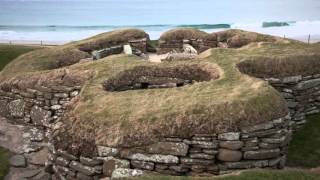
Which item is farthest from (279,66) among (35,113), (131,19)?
(131,19)

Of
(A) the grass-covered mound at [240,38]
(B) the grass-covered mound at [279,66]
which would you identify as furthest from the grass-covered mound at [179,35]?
(B) the grass-covered mound at [279,66]

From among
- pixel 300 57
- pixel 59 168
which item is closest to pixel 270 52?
pixel 300 57

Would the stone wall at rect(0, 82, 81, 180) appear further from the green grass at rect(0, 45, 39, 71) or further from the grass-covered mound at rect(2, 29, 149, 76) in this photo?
the green grass at rect(0, 45, 39, 71)

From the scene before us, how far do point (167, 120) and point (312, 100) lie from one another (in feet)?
22.8

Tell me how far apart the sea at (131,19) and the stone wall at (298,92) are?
38.8m

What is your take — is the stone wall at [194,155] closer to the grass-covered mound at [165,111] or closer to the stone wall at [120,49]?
the grass-covered mound at [165,111]

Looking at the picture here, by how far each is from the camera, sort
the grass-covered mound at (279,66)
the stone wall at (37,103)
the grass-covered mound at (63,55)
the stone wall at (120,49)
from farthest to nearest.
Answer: the stone wall at (120,49) < the grass-covered mound at (63,55) < the grass-covered mound at (279,66) < the stone wall at (37,103)

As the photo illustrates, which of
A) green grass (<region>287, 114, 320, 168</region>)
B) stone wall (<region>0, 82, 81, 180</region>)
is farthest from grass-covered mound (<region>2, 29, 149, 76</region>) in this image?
green grass (<region>287, 114, 320, 168</region>)

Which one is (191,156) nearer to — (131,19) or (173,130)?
(173,130)

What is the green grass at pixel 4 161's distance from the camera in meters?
12.9

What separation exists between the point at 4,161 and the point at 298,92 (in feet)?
31.0

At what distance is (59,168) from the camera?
472 inches

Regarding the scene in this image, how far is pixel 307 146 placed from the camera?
14359 mm

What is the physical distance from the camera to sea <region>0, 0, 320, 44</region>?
62.9 metres
